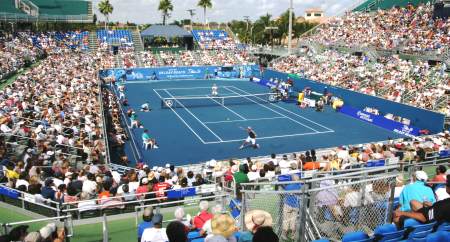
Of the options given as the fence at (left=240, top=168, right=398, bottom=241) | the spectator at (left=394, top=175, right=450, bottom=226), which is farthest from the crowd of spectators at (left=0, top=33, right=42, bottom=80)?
the spectator at (left=394, top=175, right=450, bottom=226)

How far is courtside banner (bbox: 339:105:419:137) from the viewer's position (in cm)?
2599

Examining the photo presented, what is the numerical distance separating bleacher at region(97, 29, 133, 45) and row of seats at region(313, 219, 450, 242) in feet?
188

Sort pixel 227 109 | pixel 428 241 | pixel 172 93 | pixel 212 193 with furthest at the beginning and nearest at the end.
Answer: pixel 172 93 → pixel 227 109 → pixel 212 193 → pixel 428 241

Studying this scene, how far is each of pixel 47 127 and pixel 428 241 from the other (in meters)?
17.4

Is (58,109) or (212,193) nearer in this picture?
(212,193)

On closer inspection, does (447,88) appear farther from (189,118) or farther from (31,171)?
(31,171)

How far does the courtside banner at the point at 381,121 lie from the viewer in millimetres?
25991

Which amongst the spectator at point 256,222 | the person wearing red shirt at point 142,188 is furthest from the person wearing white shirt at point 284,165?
the spectator at point 256,222

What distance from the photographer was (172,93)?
1583 inches

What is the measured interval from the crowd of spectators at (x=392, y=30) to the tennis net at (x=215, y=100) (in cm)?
1430

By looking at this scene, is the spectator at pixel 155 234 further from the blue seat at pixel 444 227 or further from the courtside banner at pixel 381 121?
the courtside banner at pixel 381 121

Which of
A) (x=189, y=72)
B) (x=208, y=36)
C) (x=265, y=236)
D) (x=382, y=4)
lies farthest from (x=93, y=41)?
(x=265, y=236)

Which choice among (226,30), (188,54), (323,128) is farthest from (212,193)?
(226,30)

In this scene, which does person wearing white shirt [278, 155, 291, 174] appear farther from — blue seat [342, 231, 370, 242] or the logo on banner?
the logo on banner
